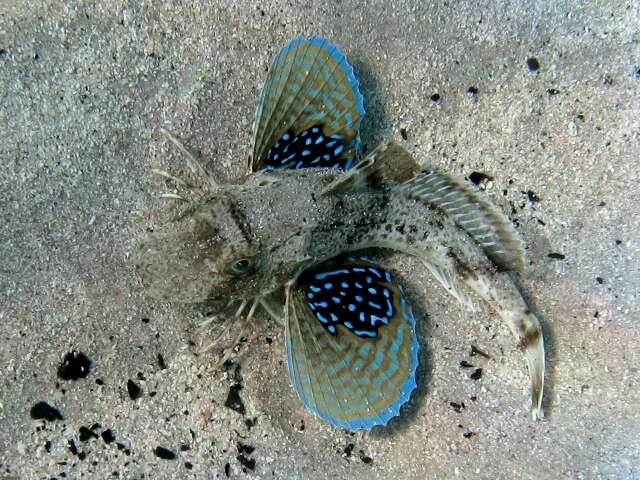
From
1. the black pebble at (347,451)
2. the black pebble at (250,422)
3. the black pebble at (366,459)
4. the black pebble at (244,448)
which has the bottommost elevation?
the black pebble at (366,459)

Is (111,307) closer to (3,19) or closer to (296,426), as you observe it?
(296,426)

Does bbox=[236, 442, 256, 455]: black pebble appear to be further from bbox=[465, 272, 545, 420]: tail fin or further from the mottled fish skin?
bbox=[465, 272, 545, 420]: tail fin

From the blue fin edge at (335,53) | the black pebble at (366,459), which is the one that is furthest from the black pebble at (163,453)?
the blue fin edge at (335,53)

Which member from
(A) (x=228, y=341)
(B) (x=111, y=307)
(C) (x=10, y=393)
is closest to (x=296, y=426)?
(A) (x=228, y=341)

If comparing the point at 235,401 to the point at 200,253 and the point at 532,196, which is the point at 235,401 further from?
the point at 532,196

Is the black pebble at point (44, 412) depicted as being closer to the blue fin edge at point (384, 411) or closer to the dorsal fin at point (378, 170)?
the blue fin edge at point (384, 411)

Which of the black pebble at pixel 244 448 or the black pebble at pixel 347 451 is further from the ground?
the black pebble at pixel 244 448

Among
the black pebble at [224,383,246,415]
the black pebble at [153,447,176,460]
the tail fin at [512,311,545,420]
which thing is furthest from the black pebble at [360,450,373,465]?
the black pebble at [153,447,176,460]
